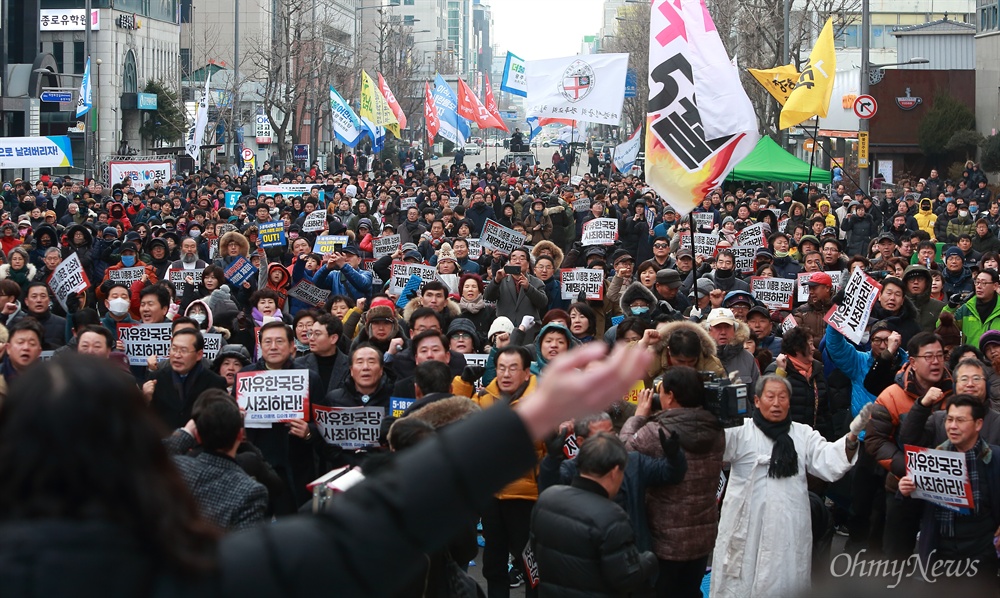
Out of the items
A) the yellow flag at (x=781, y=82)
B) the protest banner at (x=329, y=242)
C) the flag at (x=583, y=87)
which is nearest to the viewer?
the protest banner at (x=329, y=242)

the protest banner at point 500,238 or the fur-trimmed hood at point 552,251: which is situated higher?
the protest banner at point 500,238

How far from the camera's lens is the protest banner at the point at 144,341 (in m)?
9.17

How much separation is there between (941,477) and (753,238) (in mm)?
9792

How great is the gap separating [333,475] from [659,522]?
1.79 m

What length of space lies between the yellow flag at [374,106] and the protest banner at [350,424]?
3229 cm

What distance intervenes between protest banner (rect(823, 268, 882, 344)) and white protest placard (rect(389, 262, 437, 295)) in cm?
446

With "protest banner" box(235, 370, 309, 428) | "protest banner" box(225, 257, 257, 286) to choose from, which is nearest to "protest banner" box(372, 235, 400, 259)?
"protest banner" box(225, 257, 257, 286)

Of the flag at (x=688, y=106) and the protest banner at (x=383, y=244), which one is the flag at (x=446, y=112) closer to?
the protest banner at (x=383, y=244)

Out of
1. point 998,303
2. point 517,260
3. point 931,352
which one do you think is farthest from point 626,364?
point 517,260

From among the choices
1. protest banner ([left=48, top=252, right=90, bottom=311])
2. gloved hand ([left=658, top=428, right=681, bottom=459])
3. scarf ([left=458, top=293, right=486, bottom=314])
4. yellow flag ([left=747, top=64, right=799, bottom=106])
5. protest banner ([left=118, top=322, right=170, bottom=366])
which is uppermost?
yellow flag ([left=747, top=64, right=799, bottom=106])

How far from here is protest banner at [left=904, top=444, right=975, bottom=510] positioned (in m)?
6.05

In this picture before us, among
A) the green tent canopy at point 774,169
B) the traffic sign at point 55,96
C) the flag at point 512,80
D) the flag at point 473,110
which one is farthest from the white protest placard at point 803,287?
the traffic sign at point 55,96

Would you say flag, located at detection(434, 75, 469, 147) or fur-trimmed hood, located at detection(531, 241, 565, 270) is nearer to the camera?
fur-trimmed hood, located at detection(531, 241, 565, 270)

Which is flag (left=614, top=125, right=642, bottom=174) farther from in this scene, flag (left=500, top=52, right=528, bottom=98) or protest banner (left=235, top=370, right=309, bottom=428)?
protest banner (left=235, top=370, right=309, bottom=428)
